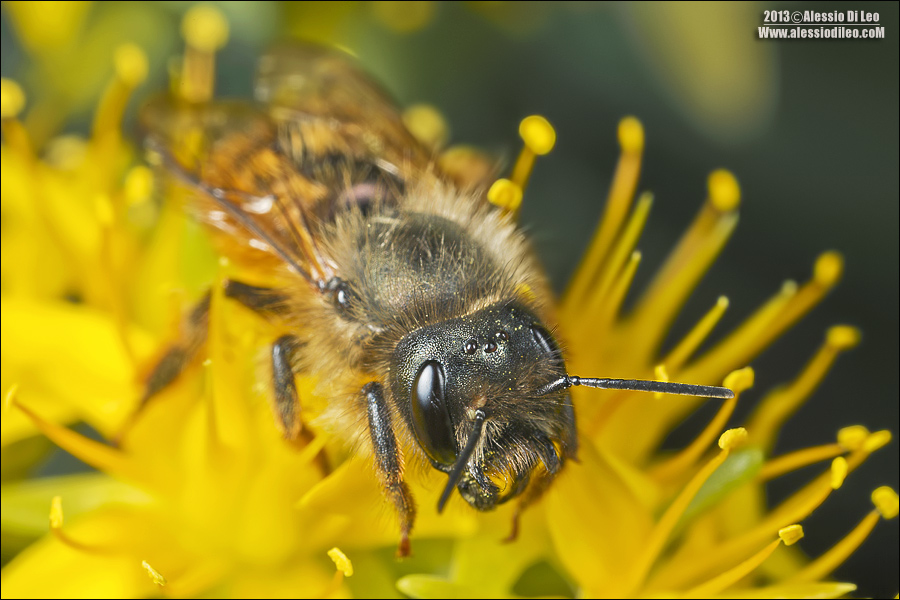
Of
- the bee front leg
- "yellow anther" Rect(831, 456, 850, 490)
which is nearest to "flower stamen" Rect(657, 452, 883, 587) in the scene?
"yellow anther" Rect(831, 456, 850, 490)

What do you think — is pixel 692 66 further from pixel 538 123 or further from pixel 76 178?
pixel 76 178

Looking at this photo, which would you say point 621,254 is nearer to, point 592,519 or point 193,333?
point 592,519

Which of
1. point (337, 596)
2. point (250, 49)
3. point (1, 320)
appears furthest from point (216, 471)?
point (250, 49)

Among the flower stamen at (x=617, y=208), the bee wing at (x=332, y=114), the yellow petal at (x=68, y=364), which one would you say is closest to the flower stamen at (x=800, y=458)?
the flower stamen at (x=617, y=208)

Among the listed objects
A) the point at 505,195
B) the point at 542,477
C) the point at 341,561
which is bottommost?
the point at 341,561

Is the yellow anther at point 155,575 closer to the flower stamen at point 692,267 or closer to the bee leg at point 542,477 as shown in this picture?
the bee leg at point 542,477

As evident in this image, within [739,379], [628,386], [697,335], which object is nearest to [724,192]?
[697,335]
